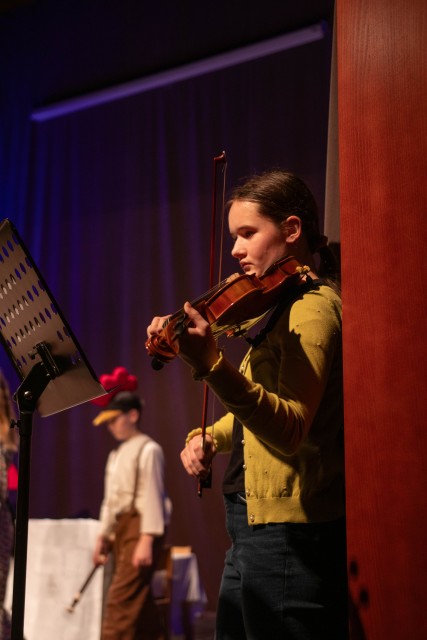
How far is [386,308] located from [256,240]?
0.48m

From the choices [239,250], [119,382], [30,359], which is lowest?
[30,359]

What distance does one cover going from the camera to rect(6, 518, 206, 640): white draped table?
4066 millimetres

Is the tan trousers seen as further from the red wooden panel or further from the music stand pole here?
the red wooden panel

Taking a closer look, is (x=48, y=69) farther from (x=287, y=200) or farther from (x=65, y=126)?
(x=287, y=200)

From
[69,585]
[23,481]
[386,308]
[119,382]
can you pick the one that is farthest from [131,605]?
[386,308]

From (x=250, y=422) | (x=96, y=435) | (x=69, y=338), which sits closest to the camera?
(x=250, y=422)

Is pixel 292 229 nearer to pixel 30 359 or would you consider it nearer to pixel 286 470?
pixel 286 470

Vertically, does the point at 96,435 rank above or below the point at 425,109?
below

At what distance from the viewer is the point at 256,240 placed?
60.1 inches

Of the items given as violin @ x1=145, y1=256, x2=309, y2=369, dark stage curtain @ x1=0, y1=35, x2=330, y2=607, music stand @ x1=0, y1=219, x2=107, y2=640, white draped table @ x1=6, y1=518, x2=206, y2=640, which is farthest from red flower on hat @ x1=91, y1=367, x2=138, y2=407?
violin @ x1=145, y1=256, x2=309, y2=369

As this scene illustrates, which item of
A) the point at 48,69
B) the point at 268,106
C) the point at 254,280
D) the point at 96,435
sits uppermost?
the point at 48,69

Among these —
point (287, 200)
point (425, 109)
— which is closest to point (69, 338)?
point (287, 200)

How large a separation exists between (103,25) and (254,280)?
4.09m

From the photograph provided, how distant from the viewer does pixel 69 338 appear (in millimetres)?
1527
